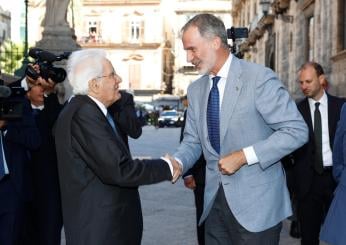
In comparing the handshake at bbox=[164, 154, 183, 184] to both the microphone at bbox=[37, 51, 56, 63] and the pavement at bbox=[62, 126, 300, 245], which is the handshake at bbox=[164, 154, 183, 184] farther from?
the pavement at bbox=[62, 126, 300, 245]

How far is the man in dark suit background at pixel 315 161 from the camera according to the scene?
615 cm

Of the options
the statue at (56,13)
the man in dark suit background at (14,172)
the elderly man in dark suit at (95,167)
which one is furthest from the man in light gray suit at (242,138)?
the statue at (56,13)

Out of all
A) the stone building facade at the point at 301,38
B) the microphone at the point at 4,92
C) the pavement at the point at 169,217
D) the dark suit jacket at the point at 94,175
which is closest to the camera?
the dark suit jacket at the point at 94,175

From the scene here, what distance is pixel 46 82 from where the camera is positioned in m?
6.04

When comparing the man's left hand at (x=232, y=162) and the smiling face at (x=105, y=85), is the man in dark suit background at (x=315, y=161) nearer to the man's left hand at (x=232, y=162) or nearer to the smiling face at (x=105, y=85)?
the man's left hand at (x=232, y=162)

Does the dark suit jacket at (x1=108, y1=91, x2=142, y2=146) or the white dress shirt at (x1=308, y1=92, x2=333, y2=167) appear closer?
the white dress shirt at (x1=308, y1=92, x2=333, y2=167)

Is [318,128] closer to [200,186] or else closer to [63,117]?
[200,186]

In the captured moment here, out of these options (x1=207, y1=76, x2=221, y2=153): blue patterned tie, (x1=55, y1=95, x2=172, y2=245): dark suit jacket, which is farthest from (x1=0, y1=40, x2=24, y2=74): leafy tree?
(x1=55, y1=95, x2=172, y2=245): dark suit jacket

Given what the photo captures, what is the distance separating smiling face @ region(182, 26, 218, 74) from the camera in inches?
161

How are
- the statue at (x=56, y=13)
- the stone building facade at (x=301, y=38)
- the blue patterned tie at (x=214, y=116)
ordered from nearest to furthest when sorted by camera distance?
the blue patterned tie at (x=214, y=116) → the statue at (x=56, y=13) → the stone building facade at (x=301, y=38)

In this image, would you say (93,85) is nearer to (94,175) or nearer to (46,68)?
(94,175)

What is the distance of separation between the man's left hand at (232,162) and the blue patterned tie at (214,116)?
31cm

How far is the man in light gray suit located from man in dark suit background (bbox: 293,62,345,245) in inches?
78.2

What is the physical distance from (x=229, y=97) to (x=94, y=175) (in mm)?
950
